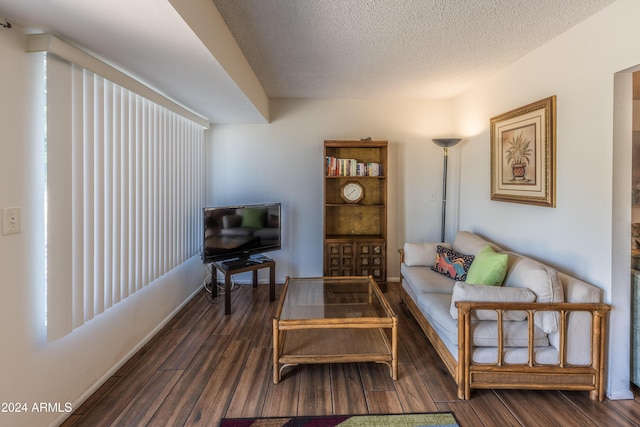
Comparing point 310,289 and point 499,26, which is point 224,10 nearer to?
point 499,26

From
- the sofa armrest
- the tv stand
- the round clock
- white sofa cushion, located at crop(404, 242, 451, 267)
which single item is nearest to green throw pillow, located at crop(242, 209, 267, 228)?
the tv stand

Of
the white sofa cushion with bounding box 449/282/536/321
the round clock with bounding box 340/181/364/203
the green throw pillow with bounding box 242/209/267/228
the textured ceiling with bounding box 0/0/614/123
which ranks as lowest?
the white sofa cushion with bounding box 449/282/536/321

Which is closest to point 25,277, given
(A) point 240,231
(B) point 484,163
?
(A) point 240,231

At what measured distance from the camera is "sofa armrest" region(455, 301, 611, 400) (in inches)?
73.6

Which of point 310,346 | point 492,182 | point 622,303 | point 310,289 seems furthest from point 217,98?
point 622,303

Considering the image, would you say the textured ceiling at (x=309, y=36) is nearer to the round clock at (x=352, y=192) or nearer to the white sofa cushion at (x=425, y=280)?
the round clock at (x=352, y=192)

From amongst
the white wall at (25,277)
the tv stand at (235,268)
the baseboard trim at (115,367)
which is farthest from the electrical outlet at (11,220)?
the tv stand at (235,268)

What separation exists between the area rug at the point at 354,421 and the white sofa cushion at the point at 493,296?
62cm

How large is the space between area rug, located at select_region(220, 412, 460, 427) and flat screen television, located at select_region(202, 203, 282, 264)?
188cm

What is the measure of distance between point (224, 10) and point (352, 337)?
2349mm

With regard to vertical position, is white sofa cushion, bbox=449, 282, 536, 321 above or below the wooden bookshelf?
below

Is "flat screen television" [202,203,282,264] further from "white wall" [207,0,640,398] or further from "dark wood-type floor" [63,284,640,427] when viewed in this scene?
"dark wood-type floor" [63,284,640,427]

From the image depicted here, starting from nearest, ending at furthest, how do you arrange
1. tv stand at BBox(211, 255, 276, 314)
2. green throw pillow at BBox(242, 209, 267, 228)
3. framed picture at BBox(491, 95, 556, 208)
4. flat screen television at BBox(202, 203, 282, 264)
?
framed picture at BBox(491, 95, 556, 208)
tv stand at BBox(211, 255, 276, 314)
flat screen television at BBox(202, 203, 282, 264)
green throw pillow at BBox(242, 209, 267, 228)

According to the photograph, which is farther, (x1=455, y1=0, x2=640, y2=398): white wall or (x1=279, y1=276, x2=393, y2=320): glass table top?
(x1=279, y1=276, x2=393, y2=320): glass table top
